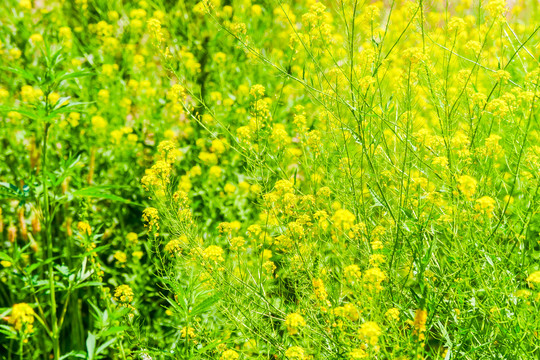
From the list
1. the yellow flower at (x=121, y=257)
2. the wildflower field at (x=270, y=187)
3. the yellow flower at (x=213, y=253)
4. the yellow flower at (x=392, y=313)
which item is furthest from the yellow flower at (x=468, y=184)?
the yellow flower at (x=121, y=257)

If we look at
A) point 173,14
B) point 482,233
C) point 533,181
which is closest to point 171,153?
point 482,233

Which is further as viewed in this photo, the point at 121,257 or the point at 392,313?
the point at 121,257

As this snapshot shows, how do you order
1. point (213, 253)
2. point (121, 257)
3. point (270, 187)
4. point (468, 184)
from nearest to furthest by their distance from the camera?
point (468, 184) < point (213, 253) < point (270, 187) < point (121, 257)

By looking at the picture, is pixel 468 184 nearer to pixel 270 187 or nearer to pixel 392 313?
pixel 392 313

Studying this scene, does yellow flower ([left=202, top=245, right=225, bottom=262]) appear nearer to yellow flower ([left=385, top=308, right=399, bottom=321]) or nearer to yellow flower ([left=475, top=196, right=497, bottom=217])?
yellow flower ([left=385, top=308, right=399, bottom=321])

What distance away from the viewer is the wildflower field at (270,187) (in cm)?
→ 175

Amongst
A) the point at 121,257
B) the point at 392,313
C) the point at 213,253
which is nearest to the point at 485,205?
the point at 392,313

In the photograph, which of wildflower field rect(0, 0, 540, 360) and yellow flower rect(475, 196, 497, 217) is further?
wildflower field rect(0, 0, 540, 360)

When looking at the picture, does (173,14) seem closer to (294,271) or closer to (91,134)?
(91,134)

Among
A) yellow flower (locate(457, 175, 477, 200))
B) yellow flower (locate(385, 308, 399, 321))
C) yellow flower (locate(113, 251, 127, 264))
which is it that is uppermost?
yellow flower (locate(457, 175, 477, 200))

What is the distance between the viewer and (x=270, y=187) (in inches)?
89.5

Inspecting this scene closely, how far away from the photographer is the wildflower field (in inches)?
68.7

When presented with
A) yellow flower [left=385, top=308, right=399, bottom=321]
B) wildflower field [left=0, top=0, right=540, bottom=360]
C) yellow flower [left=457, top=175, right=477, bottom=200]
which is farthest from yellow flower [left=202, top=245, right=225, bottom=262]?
yellow flower [left=457, top=175, right=477, bottom=200]

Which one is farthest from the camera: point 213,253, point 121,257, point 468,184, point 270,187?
point 121,257
